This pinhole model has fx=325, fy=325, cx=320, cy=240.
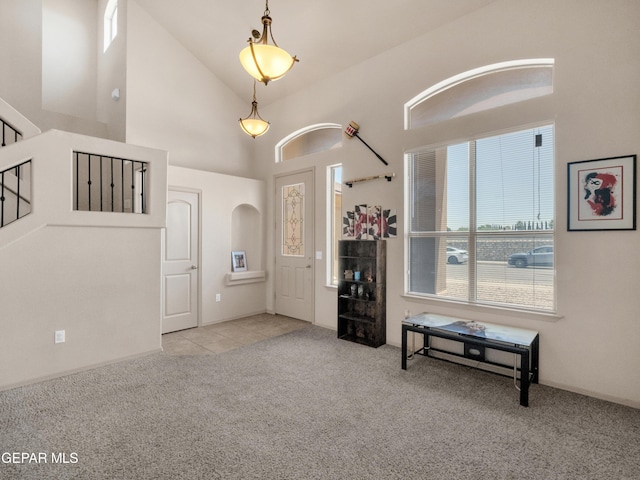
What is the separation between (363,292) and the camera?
4.67 metres

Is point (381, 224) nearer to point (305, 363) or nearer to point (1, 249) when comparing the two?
point (305, 363)

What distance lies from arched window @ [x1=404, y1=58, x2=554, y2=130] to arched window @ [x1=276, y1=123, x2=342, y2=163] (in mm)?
1294

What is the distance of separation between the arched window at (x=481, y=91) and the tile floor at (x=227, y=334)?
3.55 metres

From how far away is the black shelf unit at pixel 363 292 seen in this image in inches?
173

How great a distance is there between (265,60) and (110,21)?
5.38 metres

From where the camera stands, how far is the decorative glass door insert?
223 inches

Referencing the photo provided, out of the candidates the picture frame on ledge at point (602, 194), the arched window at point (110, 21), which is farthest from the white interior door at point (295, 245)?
the arched window at point (110, 21)

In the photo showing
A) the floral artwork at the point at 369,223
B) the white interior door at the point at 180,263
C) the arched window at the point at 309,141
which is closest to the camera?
the floral artwork at the point at 369,223

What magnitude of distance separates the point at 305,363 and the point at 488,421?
1916 mm

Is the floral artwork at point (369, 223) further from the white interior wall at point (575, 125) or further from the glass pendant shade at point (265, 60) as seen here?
the glass pendant shade at point (265, 60)

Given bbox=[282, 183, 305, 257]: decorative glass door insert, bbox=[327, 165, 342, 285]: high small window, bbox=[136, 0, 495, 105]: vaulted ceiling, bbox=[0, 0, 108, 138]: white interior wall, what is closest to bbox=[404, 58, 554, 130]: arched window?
bbox=[136, 0, 495, 105]: vaulted ceiling

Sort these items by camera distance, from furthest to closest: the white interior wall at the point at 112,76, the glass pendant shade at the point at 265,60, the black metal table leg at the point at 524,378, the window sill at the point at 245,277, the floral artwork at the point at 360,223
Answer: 1. the window sill at the point at 245,277
2. the white interior wall at the point at 112,76
3. the floral artwork at the point at 360,223
4. the black metal table leg at the point at 524,378
5. the glass pendant shade at the point at 265,60

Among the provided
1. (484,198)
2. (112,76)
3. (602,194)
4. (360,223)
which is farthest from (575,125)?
(112,76)

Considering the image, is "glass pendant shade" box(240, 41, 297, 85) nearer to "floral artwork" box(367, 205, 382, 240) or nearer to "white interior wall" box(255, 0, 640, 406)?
"white interior wall" box(255, 0, 640, 406)
